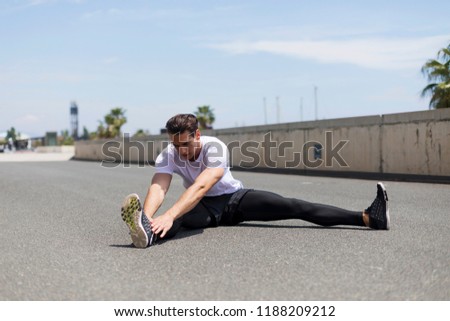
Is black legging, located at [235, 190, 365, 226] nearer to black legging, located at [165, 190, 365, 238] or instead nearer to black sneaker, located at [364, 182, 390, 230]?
black legging, located at [165, 190, 365, 238]

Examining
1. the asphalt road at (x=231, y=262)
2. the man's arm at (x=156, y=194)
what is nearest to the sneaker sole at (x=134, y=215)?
the asphalt road at (x=231, y=262)

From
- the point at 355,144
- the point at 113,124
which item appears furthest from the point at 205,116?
the point at 355,144

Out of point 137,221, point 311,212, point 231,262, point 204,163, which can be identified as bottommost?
point 231,262

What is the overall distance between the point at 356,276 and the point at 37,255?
2810 millimetres

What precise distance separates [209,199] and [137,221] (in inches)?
52.5

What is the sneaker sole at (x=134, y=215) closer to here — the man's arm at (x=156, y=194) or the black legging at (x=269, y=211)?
the man's arm at (x=156, y=194)

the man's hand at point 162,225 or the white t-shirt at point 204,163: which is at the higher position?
the white t-shirt at point 204,163

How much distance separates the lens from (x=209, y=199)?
6570 millimetres

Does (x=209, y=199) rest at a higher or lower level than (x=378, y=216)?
higher

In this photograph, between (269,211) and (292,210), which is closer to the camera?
(292,210)

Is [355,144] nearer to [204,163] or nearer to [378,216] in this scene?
[378,216]

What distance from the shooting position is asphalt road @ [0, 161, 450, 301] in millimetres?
3957

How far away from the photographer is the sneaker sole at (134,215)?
5336 mm
